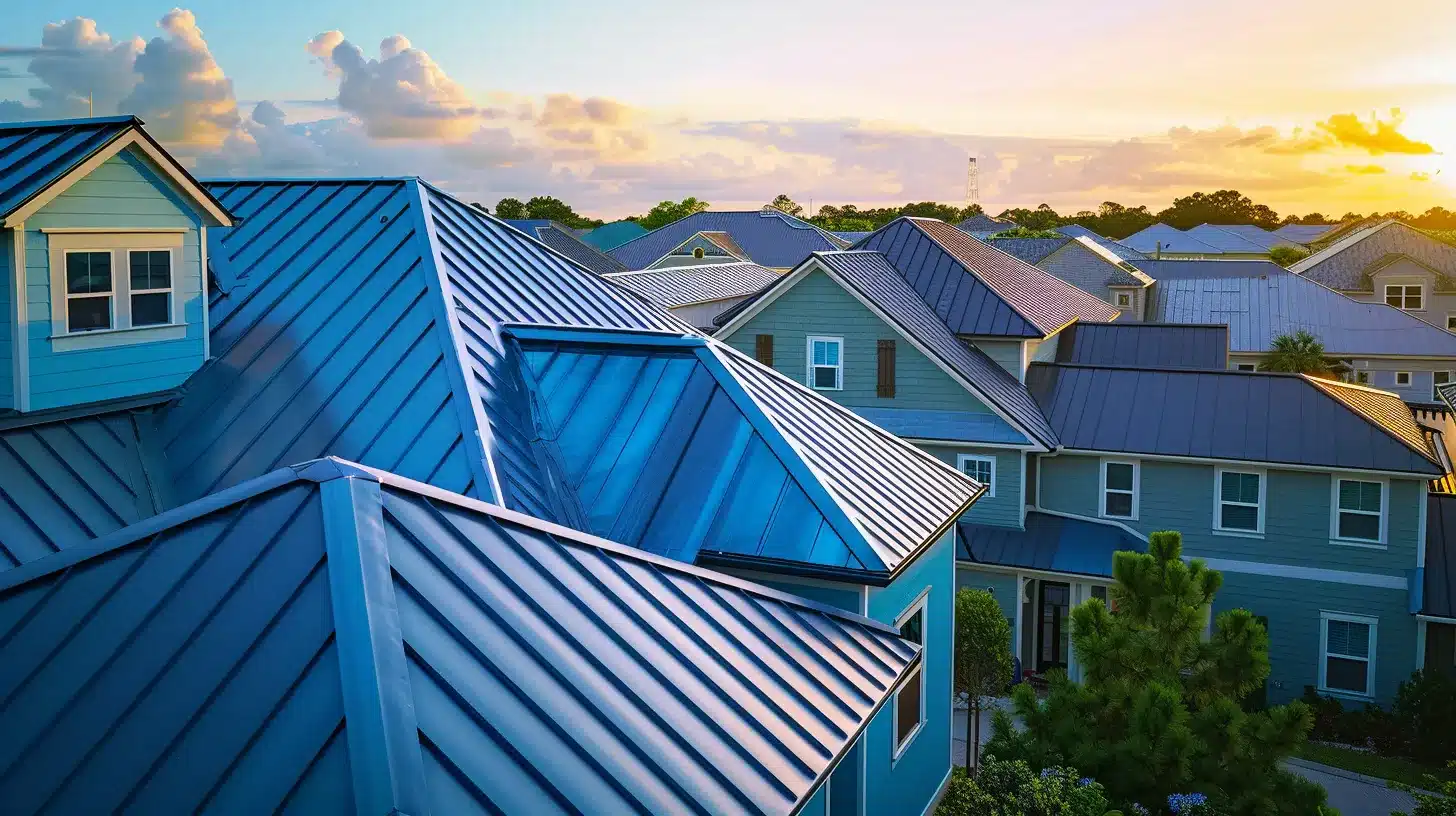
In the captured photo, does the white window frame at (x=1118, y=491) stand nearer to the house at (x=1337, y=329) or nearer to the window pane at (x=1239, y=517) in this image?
the window pane at (x=1239, y=517)

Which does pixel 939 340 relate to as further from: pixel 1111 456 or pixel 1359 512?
pixel 1359 512

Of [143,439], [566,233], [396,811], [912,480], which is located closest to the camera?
[396,811]

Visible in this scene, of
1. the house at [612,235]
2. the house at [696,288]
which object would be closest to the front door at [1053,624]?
the house at [696,288]

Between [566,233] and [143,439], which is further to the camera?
[566,233]

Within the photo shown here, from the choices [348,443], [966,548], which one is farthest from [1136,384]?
[348,443]

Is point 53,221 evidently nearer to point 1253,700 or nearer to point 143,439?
point 143,439

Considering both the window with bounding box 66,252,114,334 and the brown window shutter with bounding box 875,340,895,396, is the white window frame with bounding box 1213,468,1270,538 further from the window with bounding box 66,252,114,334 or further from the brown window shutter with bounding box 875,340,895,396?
the window with bounding box 66,252,114,334
